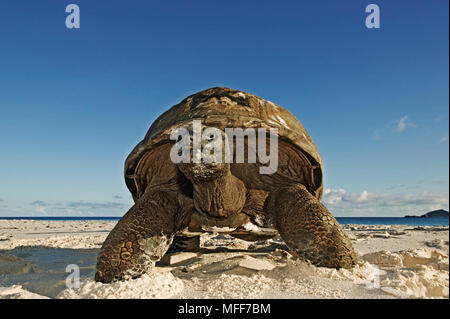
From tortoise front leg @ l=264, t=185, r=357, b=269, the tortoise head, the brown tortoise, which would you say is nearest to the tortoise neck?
the brown tortoise

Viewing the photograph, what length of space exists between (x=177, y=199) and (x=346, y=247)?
1993mm

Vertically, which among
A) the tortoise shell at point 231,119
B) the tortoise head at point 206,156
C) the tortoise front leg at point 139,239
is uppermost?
the tortoise shell at point 231,119

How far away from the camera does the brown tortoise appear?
3092mm

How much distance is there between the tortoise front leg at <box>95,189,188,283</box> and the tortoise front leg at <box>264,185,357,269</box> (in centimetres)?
132

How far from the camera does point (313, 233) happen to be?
3207 mm

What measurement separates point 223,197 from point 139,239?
977mm

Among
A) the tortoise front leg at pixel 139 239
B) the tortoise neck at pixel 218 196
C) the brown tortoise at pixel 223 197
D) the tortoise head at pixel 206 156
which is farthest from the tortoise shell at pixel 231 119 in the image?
the tortoise front leg at pixel 139 239

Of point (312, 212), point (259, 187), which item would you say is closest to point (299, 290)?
point (312, 212)

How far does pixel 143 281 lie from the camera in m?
2.57

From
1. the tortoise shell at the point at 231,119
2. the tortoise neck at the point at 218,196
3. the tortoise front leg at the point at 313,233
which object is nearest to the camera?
the tortoise front leg at the point at 313,233

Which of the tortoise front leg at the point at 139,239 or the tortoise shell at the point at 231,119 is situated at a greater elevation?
the tortoise shell at the point at 231,119

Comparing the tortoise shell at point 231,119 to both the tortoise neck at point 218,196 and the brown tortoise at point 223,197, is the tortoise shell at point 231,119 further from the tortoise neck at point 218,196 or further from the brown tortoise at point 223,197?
the tortoise neck at point 218,196

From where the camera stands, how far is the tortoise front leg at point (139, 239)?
2936 mm
